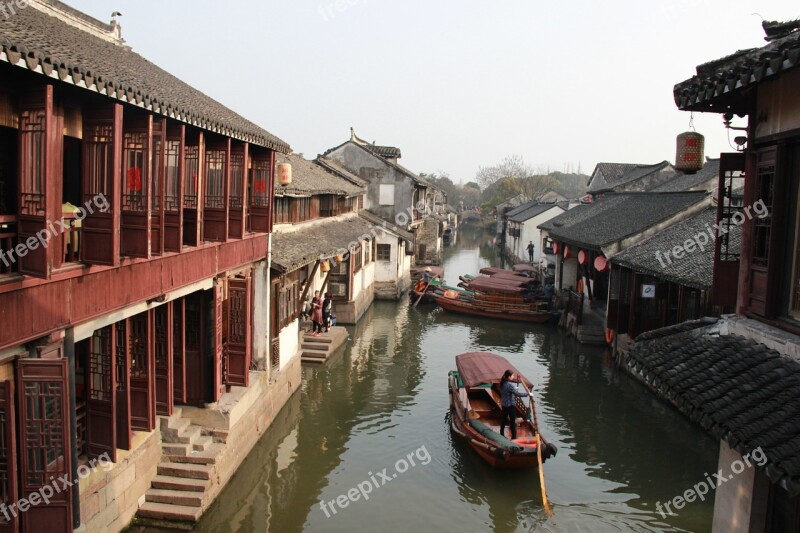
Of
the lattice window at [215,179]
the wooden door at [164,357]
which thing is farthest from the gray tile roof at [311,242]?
the wooden door at [164,357]

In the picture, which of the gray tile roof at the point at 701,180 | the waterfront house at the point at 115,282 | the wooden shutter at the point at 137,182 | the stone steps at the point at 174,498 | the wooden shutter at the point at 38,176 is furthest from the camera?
the gray tile roof at the point at 701,180

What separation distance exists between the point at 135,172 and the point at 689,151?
6.78 m

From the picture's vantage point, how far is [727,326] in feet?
19.5

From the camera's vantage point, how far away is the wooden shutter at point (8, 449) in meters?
6.02

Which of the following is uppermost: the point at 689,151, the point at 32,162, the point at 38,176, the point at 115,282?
the point at 689,151

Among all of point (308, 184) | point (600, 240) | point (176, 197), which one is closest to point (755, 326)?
point (176, 197)

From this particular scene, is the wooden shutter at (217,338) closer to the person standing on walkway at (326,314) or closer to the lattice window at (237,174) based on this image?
the lattice window at (237,174)

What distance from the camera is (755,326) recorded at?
5.43 metres

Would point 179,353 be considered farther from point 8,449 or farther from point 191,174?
point 8,449

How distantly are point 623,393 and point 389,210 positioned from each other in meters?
19.5

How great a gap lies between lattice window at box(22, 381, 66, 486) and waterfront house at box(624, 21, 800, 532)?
5.72m

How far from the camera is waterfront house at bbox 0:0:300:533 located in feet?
19.4

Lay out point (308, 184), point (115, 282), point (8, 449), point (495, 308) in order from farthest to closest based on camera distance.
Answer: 1. point (495, 308)
2. point (308, 184)
3. point (115, 282)
4. point (8, 449)

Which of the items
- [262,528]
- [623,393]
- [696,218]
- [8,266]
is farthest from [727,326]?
[696,218]
